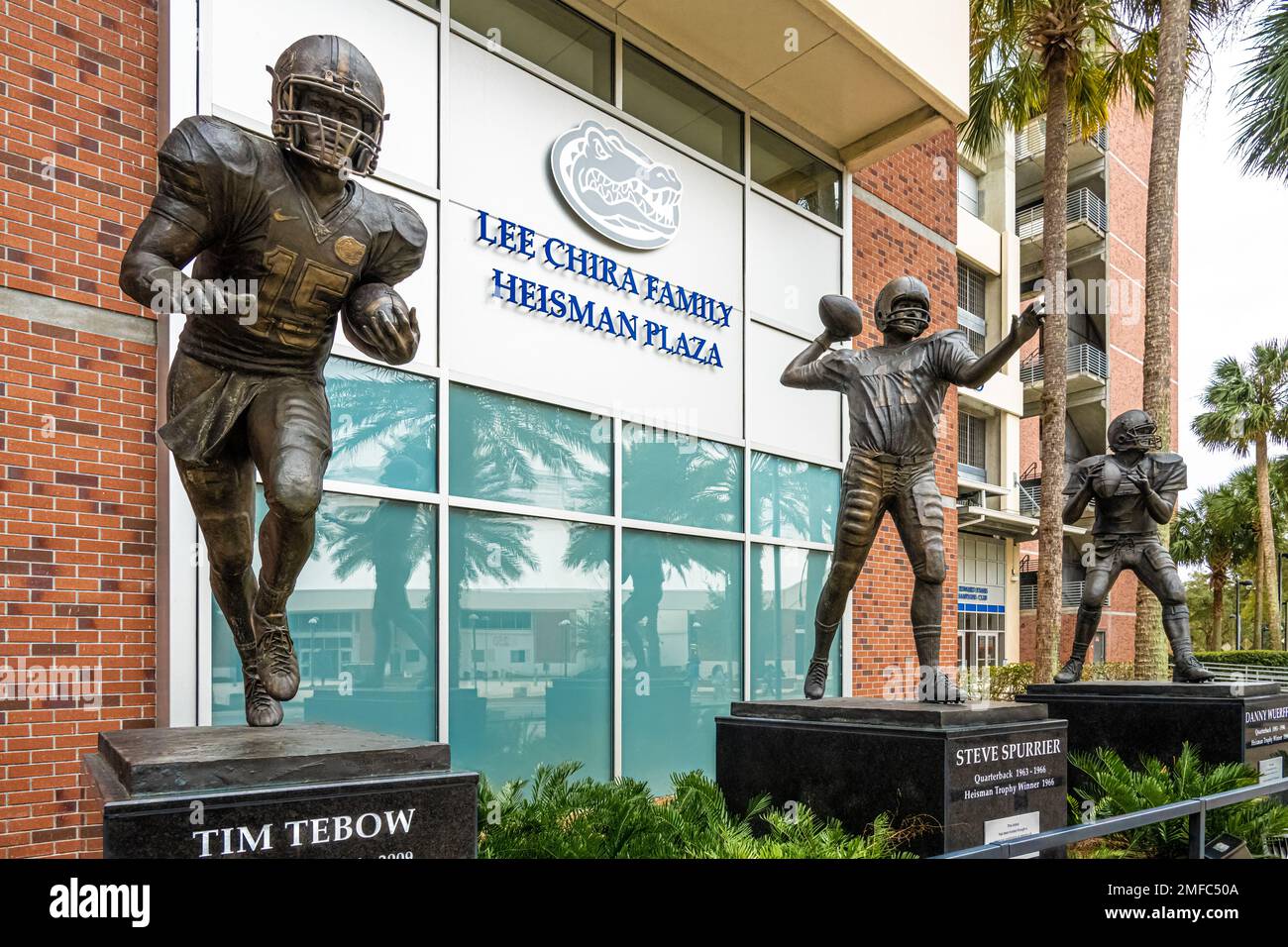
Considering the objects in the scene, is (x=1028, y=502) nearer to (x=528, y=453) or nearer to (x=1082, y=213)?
(x=1082, y=213)

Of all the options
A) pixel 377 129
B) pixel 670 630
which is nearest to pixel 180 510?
pixel 377 129

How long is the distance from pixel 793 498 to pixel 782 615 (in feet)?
4.10

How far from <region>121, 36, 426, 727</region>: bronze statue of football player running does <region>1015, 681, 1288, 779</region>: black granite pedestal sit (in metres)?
6.01

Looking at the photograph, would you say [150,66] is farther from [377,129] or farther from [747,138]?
[747,138]

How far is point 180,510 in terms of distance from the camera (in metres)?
6.25

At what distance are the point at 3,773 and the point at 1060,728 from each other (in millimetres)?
5725

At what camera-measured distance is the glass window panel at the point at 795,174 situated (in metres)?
11.1

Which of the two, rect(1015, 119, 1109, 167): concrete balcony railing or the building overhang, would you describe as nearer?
the building overhang

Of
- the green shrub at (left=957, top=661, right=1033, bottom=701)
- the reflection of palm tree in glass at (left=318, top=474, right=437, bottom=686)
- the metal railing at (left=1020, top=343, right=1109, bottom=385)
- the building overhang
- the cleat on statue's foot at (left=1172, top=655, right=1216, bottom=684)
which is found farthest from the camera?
the metal railing at (left=1020, top=343, right=1109, bottom=385)

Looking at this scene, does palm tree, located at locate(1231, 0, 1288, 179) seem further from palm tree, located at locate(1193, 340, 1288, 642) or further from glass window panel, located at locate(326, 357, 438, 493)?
palm tree, located at locate(1193, 340, 1288, 642)

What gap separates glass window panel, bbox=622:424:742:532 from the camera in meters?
9.45

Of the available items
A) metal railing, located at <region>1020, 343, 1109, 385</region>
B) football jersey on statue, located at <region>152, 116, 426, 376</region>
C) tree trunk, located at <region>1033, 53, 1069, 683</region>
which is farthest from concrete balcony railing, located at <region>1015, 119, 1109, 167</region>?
football jersey on statue, located at <region>152, 116, 426, 376</region>

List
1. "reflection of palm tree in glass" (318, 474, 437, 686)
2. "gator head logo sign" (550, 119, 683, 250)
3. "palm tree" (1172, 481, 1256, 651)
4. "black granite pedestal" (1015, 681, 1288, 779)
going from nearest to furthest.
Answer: "reflection of palm tree in glass" (318, 474, 437, 686) < "black granite pedestal" (1015, 681, 1288, 779) < "gator head logo sign" (550, 119, 683, 250) < "palm tree" (1172, 481, 1256, 651)

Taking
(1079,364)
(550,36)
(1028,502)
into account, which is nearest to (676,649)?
(550,36)
